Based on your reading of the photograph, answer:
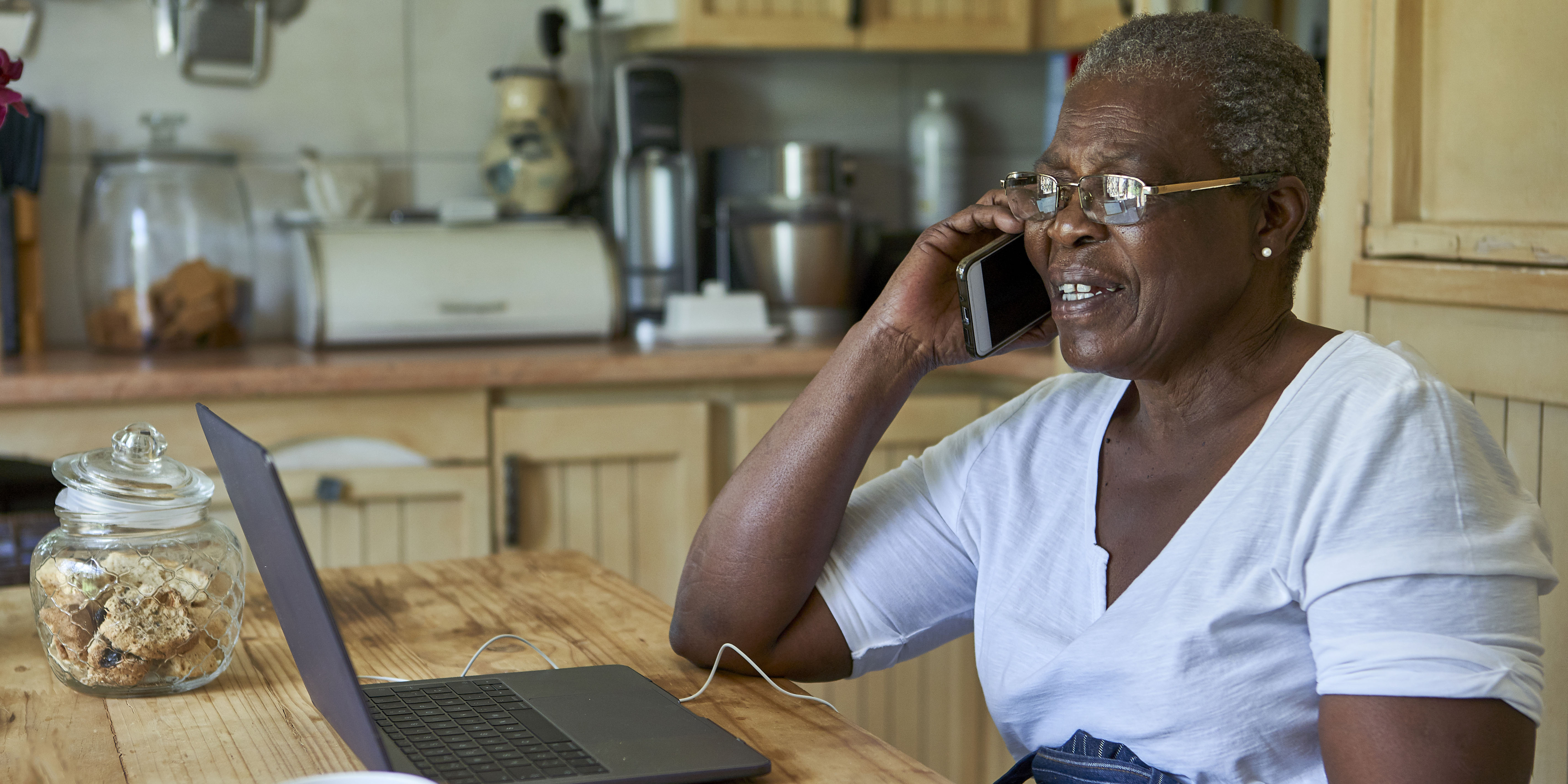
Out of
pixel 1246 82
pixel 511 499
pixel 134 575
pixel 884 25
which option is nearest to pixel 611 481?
pixel 511 499

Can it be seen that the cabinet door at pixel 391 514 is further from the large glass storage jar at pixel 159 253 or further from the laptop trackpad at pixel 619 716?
the laptop trackpad at pixel 619 716

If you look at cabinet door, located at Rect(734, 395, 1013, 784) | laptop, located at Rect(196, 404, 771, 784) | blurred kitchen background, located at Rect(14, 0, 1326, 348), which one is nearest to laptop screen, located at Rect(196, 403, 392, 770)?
laptop, located at Rect(196, 404, 771, 784)

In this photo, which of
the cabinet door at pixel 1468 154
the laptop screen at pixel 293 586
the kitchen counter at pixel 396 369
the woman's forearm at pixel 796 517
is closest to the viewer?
the laptop screen at pixel 293 586

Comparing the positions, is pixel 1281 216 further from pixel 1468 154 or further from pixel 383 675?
pixel 383 675

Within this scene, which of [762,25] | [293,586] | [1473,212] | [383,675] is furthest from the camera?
[762,25]

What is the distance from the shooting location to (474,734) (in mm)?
853

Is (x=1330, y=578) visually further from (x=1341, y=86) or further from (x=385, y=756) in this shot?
(x=1341, y=86)

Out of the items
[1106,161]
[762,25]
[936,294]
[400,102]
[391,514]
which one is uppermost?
[762,25]

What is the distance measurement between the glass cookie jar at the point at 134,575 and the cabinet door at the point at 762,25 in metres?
1.75

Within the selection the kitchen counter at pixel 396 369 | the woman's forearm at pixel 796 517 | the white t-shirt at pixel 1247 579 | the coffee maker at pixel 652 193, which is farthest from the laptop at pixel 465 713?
the coffee maker at pixel 652 193

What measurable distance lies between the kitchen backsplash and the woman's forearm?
178cm

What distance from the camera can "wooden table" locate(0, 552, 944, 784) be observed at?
2.69ft

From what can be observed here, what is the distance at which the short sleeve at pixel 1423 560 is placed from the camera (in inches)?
30.9

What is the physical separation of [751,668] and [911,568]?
16 cm
